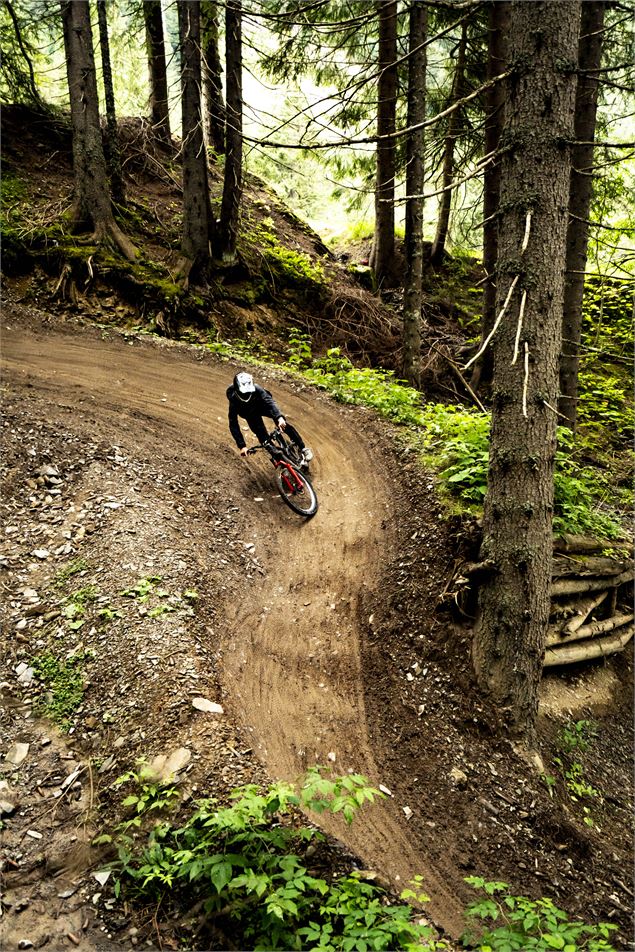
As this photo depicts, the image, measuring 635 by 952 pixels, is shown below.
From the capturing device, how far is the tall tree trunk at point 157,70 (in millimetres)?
16623

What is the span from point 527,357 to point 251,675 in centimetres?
464

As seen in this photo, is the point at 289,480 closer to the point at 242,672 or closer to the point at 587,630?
the point at 242,672

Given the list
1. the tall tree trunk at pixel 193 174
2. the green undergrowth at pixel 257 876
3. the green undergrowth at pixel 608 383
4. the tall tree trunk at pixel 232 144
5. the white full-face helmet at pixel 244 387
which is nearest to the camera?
the green undergrowth at pixel 257 876

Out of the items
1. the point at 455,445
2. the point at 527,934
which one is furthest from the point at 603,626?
the point at 527,934

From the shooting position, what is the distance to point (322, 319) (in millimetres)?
17625

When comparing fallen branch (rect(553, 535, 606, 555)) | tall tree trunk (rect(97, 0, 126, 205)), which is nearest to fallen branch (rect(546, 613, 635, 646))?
fallen branch (rect(553, 535, 606, 555))

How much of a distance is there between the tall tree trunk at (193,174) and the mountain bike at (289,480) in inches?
319

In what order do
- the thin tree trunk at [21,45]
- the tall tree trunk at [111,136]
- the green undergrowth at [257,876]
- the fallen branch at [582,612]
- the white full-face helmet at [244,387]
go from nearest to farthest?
A: the green undergrowth at [257,876]
the fallen branch at [582,612]
the white full-face helmet at [244,387]
the thin tree trunk at [21,45]
the tall tree trunk at [111,136]

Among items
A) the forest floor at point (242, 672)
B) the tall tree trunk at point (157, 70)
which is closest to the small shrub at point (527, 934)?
the forest floor at point (242, 672)

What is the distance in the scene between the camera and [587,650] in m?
7.76

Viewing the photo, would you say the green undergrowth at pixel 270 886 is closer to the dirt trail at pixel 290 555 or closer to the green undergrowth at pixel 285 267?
the dirt trail at pixel 290 555

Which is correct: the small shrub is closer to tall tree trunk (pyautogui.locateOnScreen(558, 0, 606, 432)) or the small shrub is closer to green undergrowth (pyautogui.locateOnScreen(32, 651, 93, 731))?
green undergrowth (pyautogui.locateOnScreen(32, 651, 93, 731))

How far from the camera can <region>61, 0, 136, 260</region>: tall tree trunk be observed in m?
13.5

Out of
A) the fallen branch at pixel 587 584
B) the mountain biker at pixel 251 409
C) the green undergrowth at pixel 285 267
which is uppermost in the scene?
the green undergrowth at pixel 285 267
